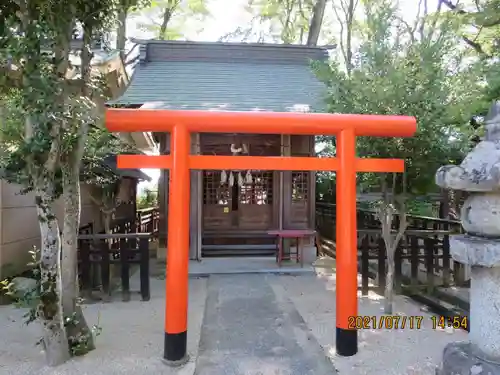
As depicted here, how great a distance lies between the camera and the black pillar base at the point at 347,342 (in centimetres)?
371

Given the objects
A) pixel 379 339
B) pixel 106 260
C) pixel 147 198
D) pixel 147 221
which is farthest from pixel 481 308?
pixel 147 198

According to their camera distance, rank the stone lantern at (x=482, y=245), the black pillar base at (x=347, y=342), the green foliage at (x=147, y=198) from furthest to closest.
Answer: the green foliage at (x=147, y=198)
the black pillar base at (x=347, y=342)
the stone lantern at (x=482, y=245)

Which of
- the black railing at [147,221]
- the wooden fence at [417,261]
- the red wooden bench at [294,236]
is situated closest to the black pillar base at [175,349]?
the wooden fence at [417,261]

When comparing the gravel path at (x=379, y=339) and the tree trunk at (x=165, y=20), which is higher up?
the tree trunk at (x=165, y=20)

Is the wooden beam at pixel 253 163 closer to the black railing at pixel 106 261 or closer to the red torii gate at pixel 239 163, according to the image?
the red torii gate at pixel 239 163

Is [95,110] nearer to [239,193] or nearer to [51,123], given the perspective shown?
[51,123]

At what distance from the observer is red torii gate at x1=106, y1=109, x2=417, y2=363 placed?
3.59 metres

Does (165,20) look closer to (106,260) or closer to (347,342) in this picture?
(106,260)

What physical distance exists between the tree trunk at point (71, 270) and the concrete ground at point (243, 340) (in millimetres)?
178

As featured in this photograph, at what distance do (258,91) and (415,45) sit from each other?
456 cm

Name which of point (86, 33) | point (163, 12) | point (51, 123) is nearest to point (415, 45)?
point (86, 33)

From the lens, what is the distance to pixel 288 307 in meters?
5.22

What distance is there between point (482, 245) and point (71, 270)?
11.8 ft

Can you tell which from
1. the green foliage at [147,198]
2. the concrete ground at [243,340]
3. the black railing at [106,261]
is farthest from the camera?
the green foliage at [147,198]
